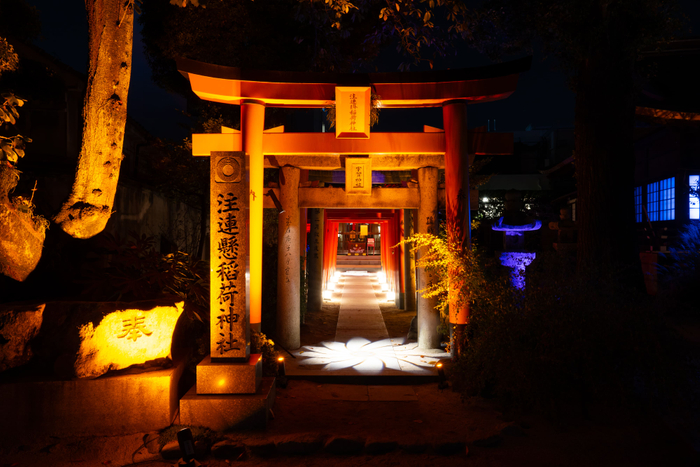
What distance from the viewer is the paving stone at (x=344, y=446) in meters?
4.18

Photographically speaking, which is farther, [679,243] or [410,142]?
[679,243]

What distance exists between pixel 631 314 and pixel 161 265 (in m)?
5.62

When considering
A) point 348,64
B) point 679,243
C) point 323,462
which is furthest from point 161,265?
point 679,243

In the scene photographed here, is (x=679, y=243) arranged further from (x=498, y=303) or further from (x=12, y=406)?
(x=12, y=406)

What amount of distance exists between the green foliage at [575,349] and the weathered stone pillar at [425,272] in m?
3.07

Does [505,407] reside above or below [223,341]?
below

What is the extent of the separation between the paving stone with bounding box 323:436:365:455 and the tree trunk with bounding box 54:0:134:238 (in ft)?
12.5

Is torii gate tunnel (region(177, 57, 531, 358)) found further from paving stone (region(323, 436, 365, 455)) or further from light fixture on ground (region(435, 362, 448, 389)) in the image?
paving stone (region(323, 436, 365, 455))

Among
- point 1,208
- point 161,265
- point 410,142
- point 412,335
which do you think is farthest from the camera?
point 412,335

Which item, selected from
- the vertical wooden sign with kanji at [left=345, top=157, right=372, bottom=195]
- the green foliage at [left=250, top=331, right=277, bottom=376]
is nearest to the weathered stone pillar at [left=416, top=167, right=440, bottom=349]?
the vertical wooden sign with kanji at [left=345, top=157, right=372, bottom=195]

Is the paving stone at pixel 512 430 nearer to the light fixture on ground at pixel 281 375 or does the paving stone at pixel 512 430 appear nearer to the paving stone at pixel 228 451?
the paving stone at pixel 228 451

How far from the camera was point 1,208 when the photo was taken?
456cm

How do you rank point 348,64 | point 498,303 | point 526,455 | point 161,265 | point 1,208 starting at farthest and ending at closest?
1. point 348,64
2. point 161,265
3. point 498,303
4. point 1,208
5. point 526,455

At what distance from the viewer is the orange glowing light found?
4531mm
